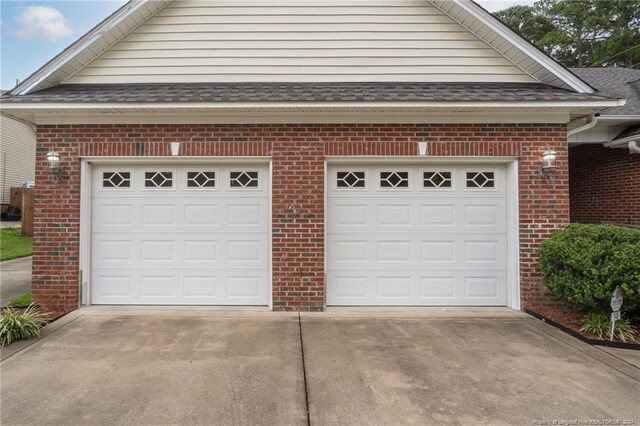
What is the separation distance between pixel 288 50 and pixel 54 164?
157 inches

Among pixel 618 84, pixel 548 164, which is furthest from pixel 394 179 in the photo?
pixel 618 84

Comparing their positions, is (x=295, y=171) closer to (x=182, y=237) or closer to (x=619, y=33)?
(x=182, y=237)

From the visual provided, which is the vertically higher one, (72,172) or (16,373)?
(72,172)

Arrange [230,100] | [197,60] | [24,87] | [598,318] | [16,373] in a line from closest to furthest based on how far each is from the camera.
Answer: [16,373] → [598,318] → [230,100] → [24,87] → [197,60]

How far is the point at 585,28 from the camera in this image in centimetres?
2025

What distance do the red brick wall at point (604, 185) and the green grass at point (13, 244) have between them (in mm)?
14658

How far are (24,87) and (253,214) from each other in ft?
12.9

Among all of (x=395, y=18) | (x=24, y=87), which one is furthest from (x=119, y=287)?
(x=395, y=18)

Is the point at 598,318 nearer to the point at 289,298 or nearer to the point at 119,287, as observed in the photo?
the point at 289,298

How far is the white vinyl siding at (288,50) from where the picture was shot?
18.7ft

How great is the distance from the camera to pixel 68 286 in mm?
5188

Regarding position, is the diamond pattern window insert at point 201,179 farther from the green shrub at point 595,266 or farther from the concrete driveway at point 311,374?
the green shrub at point 595,266

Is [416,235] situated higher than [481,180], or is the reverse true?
[481,180]

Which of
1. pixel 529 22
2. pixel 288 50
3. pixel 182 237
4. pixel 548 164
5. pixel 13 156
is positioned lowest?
pixel 182 237
